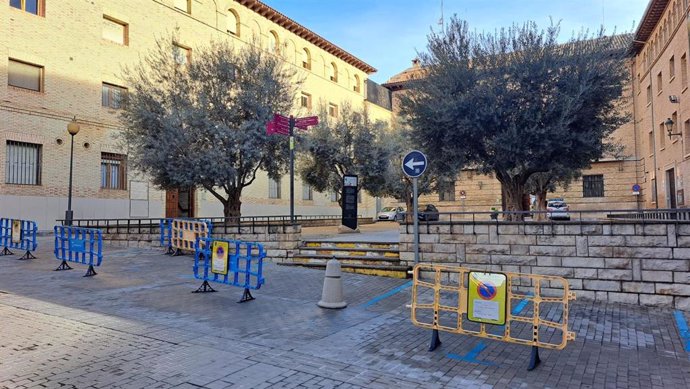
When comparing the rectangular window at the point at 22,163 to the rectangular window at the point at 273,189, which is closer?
the rectangular window at the point at 22,163

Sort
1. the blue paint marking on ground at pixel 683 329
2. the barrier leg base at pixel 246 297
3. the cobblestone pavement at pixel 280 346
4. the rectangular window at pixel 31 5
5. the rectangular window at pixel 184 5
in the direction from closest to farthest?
the cobblestone pavement at pixel 280 346, the blue paint marking on ground at pixel 683 329, the barrier leg base at pixel 246 297, the rectangular window at pixel 31 5, the rectangular window at pixel 184 5

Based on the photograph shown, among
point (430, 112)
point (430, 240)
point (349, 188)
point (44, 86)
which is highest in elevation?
point (44, 86)

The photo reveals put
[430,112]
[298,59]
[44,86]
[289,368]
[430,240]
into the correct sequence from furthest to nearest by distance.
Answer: [298,59] < [44,86] < [430,112] < [430,240] < [289,368]

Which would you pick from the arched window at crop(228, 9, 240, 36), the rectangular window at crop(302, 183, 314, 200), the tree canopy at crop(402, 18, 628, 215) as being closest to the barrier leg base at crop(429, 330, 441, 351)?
the tree canopy at crop(402, 18, 628, 215)

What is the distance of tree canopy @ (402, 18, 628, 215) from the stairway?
10.4 ft

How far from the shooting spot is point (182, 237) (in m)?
13.3

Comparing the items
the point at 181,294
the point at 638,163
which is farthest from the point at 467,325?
the point at 638,163

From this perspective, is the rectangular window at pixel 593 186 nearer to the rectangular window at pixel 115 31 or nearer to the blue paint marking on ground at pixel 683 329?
the blue paint marking on ground at pixel 683 329

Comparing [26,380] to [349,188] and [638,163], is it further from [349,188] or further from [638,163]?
[638,163]

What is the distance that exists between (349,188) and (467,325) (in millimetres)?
11202

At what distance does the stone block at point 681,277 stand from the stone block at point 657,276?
6cm

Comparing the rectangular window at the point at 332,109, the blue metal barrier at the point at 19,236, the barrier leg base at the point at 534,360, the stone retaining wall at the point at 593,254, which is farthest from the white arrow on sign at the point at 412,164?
the rectangular window at the point at 332,109

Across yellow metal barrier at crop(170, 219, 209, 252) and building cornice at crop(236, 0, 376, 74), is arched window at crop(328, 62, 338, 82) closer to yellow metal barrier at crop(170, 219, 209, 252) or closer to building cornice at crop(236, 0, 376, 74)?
building cornice at crop(236, 0, 376, 74)

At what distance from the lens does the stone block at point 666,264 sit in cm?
828
